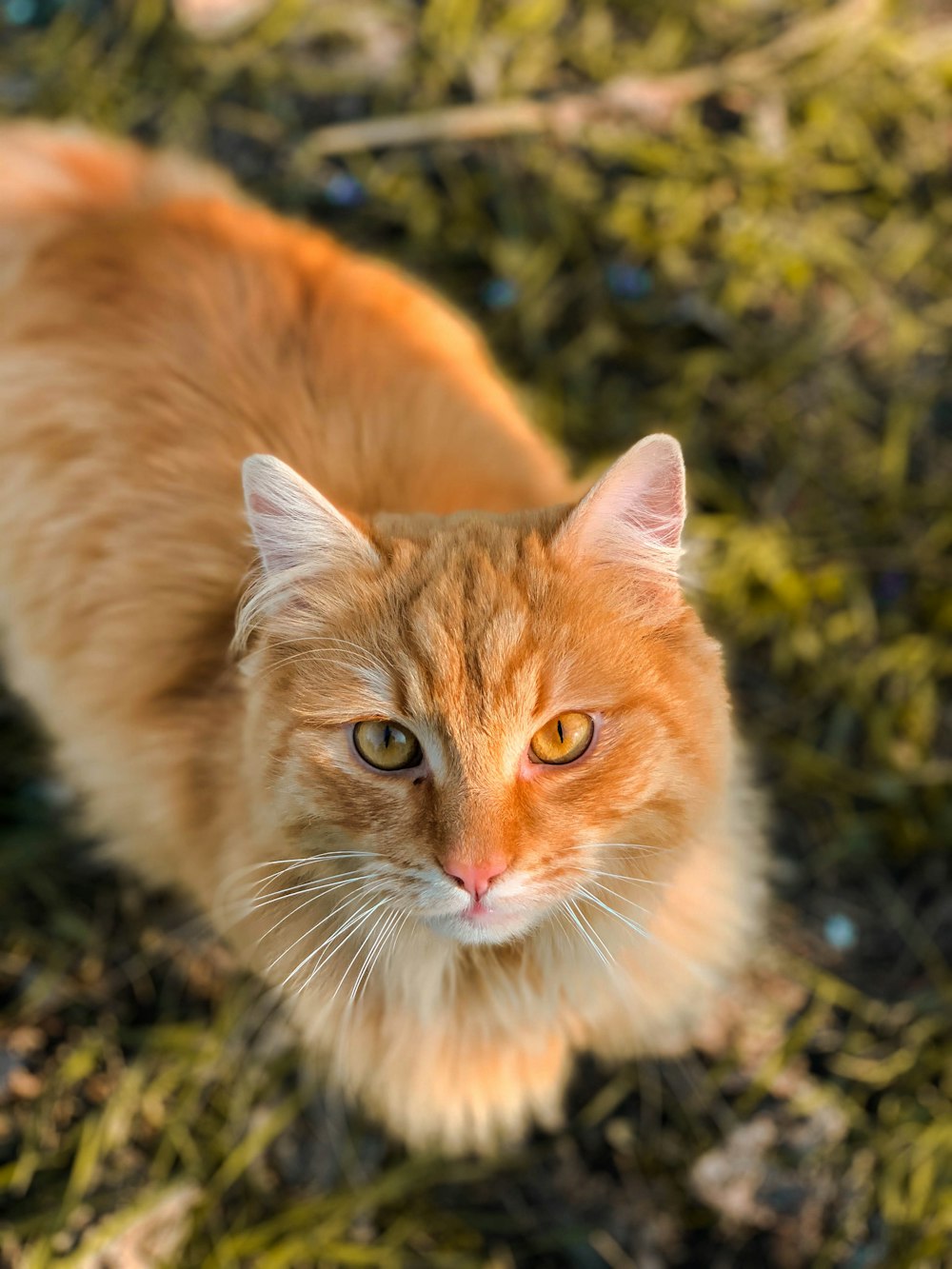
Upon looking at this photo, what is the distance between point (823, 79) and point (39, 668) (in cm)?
290

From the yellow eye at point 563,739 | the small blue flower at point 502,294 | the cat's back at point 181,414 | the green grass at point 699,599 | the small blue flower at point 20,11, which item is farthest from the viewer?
the small blue flower at point 20,11

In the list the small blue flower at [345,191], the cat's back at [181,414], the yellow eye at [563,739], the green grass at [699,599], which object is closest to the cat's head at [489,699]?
the yellow eye at [563,739]

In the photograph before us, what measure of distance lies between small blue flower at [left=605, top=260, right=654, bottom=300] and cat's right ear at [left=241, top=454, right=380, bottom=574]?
198 centimetres

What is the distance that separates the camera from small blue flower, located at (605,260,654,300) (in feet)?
10.1

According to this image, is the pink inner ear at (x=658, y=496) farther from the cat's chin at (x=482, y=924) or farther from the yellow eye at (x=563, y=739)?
the cat's chin at (x=482, y=924)

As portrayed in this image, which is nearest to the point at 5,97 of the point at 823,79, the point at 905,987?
the point at 823,79

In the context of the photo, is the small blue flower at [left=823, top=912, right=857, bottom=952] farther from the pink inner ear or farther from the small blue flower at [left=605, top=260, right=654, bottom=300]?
the small blue flower at [left=605, top=260, right=654, bottom=300]

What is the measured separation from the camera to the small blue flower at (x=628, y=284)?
10.1 ft

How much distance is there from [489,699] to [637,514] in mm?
350

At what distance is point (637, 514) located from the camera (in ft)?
4.70

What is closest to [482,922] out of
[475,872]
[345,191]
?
[475,872]

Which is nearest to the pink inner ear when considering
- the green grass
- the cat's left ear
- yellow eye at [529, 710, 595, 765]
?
the cat's left ear

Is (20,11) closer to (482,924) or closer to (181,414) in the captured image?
(181,414)

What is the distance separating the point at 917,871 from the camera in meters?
2.59
